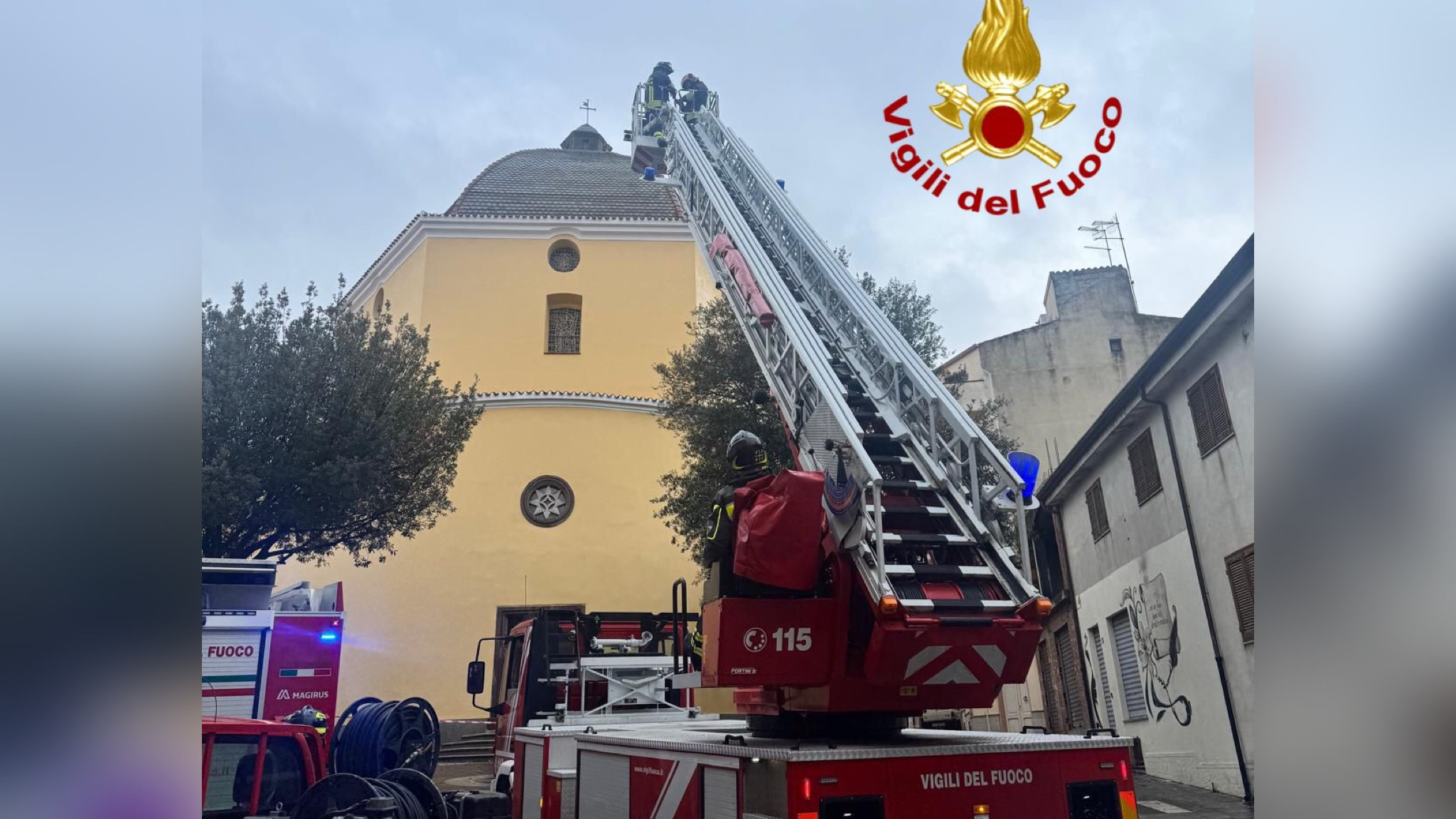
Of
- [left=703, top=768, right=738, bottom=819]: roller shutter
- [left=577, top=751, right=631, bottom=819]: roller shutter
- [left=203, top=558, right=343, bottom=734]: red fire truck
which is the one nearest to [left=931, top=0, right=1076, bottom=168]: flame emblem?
[left=703, top=768, right=738, bottom=819]: roller shutter

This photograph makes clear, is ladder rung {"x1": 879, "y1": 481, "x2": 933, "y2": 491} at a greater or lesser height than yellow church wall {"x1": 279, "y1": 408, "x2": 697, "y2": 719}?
lesser

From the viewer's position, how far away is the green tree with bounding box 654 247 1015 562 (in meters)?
17.2

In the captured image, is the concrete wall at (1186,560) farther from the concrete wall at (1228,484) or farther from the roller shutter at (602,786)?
the roller shutter at (602,786)

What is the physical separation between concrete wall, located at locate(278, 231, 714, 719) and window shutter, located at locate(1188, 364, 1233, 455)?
12.9 metres

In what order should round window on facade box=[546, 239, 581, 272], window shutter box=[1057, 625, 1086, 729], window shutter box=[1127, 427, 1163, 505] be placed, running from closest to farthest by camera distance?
1. window shutter box=[1127, 427, 1163, 505]
2. window shutter box=[1057, 625, 1086, 729]
3. round window on facade box=[546, 239, 581, 272]

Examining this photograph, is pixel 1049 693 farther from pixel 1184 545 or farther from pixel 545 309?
pixel 545 309

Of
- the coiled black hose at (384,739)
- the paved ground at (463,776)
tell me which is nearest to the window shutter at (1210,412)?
the coiled black hose at (384,739)

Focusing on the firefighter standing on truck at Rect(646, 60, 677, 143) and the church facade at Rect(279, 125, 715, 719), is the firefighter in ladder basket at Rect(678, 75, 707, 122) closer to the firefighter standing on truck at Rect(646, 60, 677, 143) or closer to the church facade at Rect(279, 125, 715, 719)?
the firefighter standing on truck at Rect(646, 60, 677, 143)
